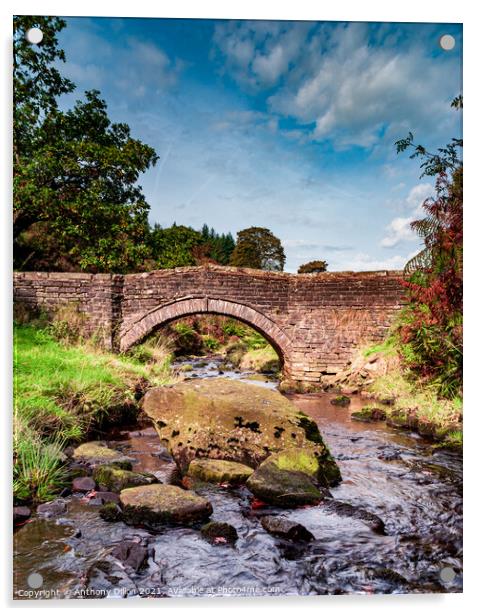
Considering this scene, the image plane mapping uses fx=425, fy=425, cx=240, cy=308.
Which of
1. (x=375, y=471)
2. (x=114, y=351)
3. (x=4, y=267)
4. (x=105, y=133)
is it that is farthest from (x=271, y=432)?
(x=114, y=351)

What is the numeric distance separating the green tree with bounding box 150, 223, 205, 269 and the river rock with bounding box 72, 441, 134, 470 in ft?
8.82

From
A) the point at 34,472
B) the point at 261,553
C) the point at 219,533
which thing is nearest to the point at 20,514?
the point at 34,472

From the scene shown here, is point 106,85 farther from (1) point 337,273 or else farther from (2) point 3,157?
(1) point 337,273

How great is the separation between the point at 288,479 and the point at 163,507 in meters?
1.15

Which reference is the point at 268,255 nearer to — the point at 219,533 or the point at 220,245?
the point at 220,245

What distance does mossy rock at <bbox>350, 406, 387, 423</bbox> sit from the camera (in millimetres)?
6676

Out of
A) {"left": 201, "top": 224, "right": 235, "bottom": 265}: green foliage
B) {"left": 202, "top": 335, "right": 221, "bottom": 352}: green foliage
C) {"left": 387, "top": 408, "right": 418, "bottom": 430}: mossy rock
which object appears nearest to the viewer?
{"left": 387, "top": 408, "right": 418, "bottom": 430}: mossy rock

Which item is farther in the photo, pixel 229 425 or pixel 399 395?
pixel 399 395

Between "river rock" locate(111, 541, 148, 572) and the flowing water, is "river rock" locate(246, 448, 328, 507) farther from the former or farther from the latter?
"river rock" locate(111, 541, 148, 572)

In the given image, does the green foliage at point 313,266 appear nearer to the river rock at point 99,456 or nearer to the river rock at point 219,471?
the river rock at point 219,471

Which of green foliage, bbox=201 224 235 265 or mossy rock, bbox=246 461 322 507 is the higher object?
green foliage, bbox=201 224 235 265

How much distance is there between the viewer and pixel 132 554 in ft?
9.55

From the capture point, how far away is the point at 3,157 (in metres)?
3.42

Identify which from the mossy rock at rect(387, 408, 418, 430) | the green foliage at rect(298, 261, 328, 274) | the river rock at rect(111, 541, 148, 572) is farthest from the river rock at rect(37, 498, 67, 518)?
the mossy rock at rect(387, 408, 418, 430)
